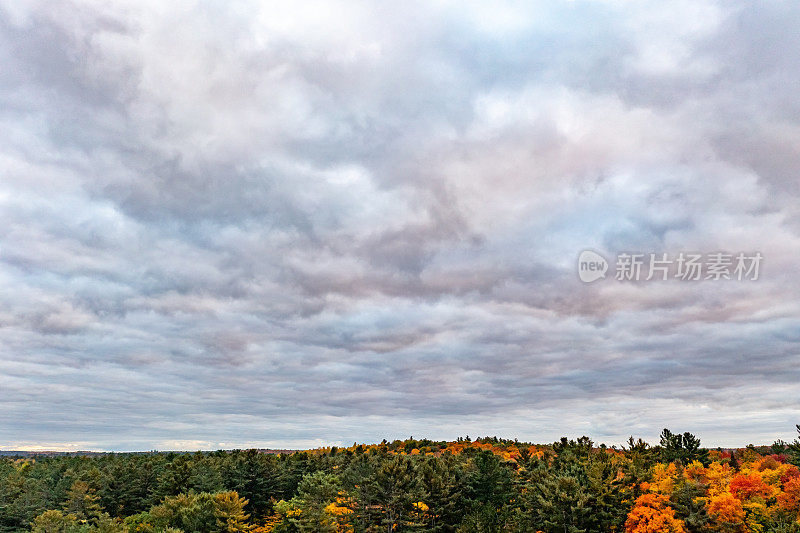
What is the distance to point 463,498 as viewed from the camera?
102000 mm

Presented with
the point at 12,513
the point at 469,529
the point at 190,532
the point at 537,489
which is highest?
the point at 537,489

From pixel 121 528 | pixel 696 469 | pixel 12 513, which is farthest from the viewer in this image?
pixel 12 513

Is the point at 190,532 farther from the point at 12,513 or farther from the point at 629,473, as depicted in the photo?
the point at 629,473

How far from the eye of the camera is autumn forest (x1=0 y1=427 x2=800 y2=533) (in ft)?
249

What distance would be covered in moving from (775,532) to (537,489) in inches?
1169

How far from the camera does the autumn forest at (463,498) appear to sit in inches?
2987

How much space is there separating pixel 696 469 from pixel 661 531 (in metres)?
32.6

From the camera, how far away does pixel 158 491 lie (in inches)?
4914

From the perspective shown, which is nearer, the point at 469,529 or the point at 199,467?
the point at 469,529

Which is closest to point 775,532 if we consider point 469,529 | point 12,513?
point 469,529

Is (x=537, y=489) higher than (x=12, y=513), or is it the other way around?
(x=537, y=489)

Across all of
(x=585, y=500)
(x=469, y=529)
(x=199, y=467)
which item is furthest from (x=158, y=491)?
(x=585, y=500)

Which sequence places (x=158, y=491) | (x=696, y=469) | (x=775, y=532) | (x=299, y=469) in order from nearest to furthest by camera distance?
1. (x=775, y=532)
2. (x=696, y=469)
3. (x=158, y=491)
4. (x=299, y=469)

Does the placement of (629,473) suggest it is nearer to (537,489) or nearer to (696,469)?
(537,489)
